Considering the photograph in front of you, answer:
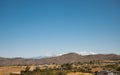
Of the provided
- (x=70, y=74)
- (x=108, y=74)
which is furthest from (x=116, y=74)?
(x=70, y=74)

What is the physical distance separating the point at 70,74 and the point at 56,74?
6997 mm

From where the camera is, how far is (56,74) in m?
82.9

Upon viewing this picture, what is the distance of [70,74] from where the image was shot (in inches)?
3433

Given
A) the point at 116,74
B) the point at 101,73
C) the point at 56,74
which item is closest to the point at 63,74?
the point at 56,74

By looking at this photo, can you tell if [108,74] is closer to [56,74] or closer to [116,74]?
[116,74]

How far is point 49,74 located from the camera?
82.7m

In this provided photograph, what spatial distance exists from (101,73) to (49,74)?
2031 centimetres

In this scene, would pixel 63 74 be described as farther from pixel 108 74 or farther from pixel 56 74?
pixel 108 74

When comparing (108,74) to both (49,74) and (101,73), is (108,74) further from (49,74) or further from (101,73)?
(49,74)

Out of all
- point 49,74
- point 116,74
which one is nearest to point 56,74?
point 49,74

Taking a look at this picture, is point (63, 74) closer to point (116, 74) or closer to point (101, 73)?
point (101, 73)

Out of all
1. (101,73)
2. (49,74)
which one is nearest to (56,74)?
(49,74)

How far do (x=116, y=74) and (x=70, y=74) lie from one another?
58.6 feet

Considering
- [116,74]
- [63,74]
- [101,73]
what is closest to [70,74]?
[63,74]
